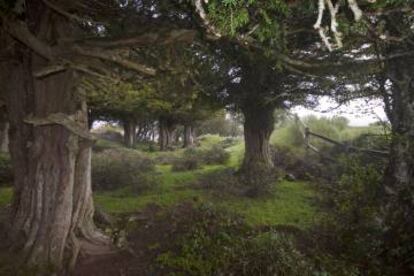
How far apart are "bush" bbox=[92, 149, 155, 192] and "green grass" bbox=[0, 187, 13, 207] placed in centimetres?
263

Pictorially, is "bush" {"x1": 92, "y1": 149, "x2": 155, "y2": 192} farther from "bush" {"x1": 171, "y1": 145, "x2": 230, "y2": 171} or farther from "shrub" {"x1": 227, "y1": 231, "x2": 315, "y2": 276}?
→ "shrub" {"x1": 227, "y1": 231, "x2": 315, "y2": 276}

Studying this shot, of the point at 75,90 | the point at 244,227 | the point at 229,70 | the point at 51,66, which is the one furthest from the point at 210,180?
the point at 51,66

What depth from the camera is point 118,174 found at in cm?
1226

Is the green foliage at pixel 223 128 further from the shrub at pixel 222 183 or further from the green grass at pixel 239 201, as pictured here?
the green grass at pixel 239 201

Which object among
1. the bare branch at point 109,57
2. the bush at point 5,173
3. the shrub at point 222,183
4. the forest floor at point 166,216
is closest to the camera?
the bare branch at point 109,57

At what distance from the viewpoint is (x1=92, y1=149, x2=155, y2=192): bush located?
1189 centimetres

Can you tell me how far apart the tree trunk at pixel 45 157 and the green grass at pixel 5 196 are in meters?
4.25

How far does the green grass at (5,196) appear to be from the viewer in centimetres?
956

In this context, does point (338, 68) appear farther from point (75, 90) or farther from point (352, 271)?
point (75, 90)

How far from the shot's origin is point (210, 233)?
20.4ft

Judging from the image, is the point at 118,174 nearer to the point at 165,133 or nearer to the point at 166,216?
the point at 166,216

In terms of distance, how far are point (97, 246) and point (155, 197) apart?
165 inches

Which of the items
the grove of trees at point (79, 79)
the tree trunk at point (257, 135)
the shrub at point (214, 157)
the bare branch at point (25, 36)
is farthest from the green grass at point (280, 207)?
the shrub at point (214, 157)

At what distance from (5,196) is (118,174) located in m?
3.57
